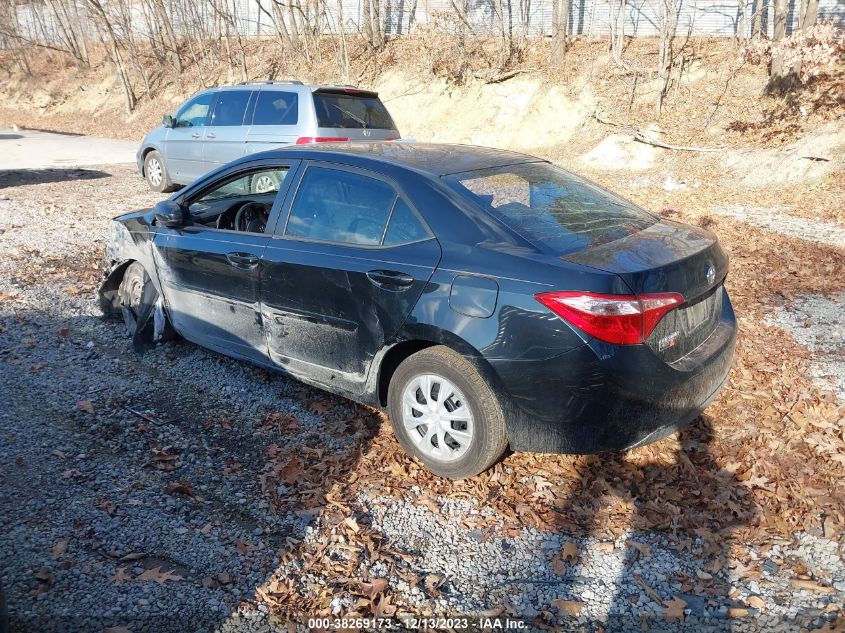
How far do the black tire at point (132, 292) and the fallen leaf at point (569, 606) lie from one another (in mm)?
4230

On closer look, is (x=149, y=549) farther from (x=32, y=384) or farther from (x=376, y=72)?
(x=376, y=72)

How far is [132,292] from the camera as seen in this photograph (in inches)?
227

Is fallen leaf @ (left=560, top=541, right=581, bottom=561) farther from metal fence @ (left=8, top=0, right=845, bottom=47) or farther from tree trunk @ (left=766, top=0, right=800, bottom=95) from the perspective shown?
metal fence @ (left=8, top=0, right=845, bottom=47)

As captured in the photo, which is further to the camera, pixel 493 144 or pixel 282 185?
pixel 493 144

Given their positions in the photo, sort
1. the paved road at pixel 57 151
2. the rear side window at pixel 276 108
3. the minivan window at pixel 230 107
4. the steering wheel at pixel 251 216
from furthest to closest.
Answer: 1. the paved road at pixel 57 151
2. the minivan window at pixel 230 107
3. the rear side window at pixel 276 108
4. the steering wheel at pixel 251 216

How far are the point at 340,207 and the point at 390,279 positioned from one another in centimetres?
73

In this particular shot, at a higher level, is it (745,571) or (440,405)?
(440,405)

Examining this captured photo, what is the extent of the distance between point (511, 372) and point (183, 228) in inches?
117

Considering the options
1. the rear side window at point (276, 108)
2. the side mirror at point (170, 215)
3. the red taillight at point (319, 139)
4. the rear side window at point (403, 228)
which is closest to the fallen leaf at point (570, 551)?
the rear side window at point (403, 228)

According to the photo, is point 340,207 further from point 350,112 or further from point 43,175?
point 43,175

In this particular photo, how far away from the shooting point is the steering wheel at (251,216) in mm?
5020

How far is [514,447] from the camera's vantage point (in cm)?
338

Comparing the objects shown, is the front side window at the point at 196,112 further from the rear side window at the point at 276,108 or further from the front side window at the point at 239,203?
the front side window at the point at 239,203

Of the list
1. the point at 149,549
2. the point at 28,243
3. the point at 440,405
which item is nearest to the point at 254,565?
the point at 149,549
